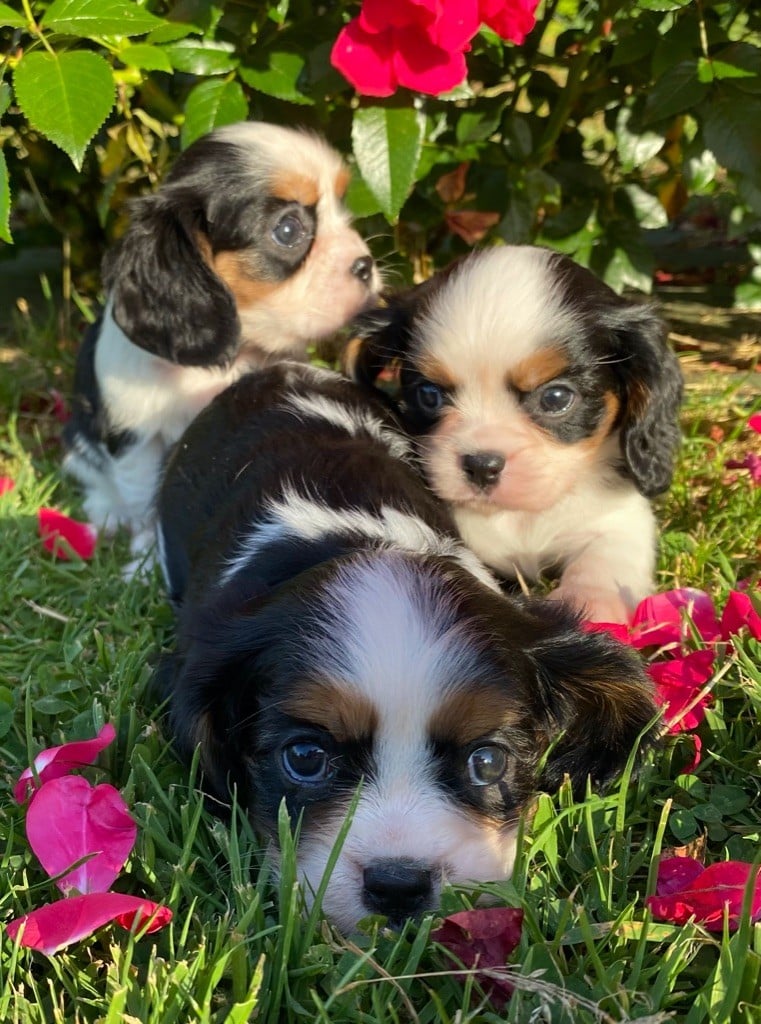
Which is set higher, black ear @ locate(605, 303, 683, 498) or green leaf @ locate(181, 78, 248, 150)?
green leaf @ locate(181, 78, 248, 150)

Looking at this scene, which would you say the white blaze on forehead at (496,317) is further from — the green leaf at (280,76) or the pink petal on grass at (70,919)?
the pink petal on grass at (70,919)

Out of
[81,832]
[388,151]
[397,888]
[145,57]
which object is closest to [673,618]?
[397,888]

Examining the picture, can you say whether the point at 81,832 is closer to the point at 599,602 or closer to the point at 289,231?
the point at 599,602

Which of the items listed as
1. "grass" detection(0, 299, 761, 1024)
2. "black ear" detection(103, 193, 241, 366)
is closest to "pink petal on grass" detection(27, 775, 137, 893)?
"grass" detection(0, 299, 761, 1024)

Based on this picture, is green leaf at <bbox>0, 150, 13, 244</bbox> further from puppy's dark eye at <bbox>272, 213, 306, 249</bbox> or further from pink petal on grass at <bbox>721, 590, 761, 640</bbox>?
pink petal on grass at <bbox>721, 590, 761, 640</bbox>

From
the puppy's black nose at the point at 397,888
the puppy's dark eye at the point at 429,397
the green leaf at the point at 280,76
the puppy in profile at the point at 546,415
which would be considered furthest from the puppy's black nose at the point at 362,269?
the puppy's black nose at the point at 397,888

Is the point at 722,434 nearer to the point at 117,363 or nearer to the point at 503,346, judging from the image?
the point at 503,346
